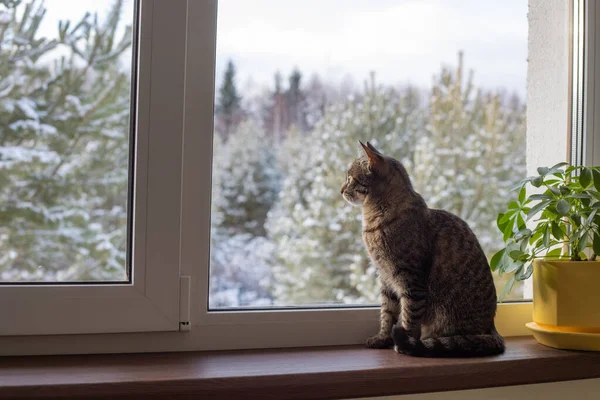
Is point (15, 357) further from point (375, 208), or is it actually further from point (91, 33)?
point (375, 208)

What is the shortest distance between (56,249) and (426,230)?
0.78 metres

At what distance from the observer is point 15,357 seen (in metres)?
1.14

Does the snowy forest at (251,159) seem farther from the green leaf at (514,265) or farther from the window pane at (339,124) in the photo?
the green leaf at (514,265)

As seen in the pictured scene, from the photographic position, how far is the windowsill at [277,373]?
0.99m

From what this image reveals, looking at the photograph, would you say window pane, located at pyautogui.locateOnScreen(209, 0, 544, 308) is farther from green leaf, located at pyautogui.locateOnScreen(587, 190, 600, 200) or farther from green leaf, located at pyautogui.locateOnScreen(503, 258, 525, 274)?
green leaf, located at pyautogui.locateOnScreen(587, 190, 600, 200)

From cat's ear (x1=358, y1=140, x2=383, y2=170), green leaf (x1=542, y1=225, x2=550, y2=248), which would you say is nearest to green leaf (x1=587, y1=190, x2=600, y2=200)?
green leaf (x1=542, y1=225, x2=550, y2=248)

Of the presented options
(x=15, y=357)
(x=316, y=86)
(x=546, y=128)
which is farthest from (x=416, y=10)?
(x=15, y=357)

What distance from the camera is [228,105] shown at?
1.41 m

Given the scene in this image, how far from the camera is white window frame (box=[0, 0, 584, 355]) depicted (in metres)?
1.19

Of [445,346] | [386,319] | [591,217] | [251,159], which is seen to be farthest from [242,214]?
[591,217]

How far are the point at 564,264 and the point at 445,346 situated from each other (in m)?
0.32

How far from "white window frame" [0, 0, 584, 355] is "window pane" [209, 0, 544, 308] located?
8 cm

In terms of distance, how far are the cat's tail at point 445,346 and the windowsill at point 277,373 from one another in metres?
0.03

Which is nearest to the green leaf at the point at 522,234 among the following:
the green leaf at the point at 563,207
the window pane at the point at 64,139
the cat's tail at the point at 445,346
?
the green leaf at the point at 563,207
